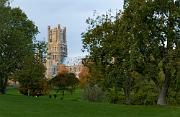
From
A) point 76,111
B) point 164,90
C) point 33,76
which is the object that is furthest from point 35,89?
point 76,111

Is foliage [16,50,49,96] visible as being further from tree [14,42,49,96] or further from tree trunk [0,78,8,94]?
tree trunk [0,78,8,94]

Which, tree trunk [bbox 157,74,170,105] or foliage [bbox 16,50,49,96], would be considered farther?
foliage [bbox 16,50,49,96]

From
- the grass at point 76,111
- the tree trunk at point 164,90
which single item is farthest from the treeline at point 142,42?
the grass at point 76,111

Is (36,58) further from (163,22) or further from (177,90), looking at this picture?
(163,22)

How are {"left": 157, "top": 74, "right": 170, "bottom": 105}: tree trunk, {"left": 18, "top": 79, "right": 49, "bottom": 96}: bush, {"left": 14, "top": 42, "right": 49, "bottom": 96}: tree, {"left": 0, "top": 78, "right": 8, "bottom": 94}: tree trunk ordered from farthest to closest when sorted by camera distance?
1. {"left": 18, "top": 79, "right": 49, "bottom": 96}: bush
2. {"left": 14, "top": 42, "right": 49, "bottom": 96}: tree
3. {"left": 0, "top": 78, "right": 8, "bottom": 94}: tree trunk
4. {"left": 157, "top": 74, "right": 170, "bottom": 105}: tree trunk

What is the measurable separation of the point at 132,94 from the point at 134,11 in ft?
67.6

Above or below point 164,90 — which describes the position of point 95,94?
above

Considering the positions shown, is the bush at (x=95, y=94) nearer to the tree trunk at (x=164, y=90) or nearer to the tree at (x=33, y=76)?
the tree at (x=33, y=76)

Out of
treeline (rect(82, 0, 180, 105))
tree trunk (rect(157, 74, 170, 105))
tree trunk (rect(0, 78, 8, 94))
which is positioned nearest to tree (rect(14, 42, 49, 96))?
tree trunk (rect(0, 78, 8, 94))

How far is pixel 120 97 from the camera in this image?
66.5 metres

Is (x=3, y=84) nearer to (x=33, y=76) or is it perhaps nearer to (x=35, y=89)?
(x=33, y=76)

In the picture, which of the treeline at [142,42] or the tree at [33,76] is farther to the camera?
the tree at [33,76]

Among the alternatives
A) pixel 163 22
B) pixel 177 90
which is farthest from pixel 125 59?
pixel 177 90

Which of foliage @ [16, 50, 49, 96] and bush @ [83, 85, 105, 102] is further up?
foliage @ [16, 50, 49, 96]
